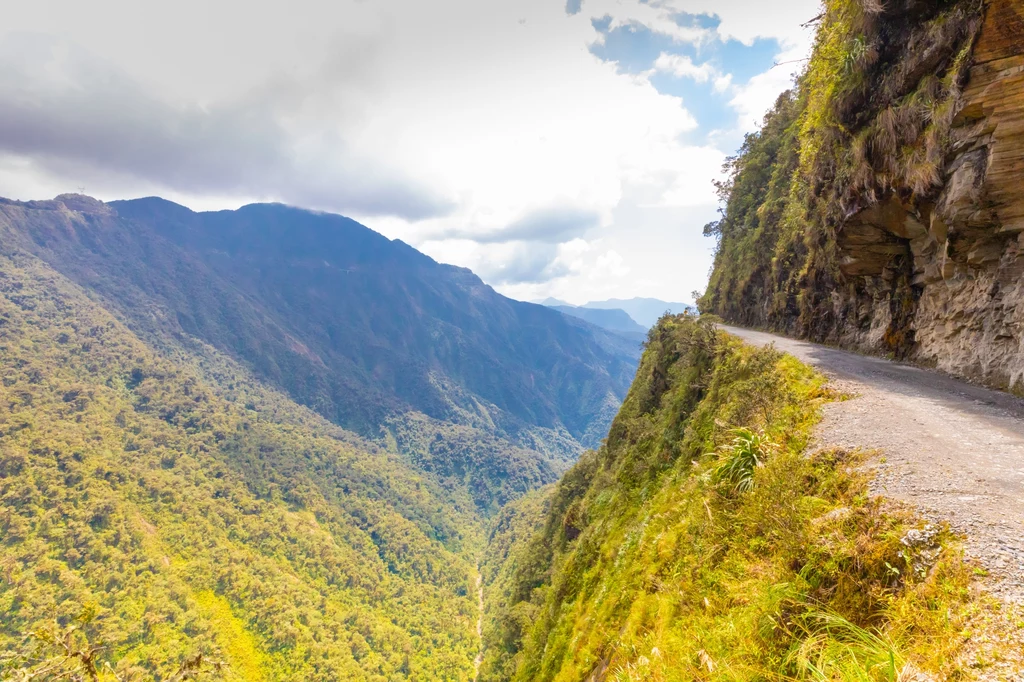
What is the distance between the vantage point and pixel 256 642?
261 feet

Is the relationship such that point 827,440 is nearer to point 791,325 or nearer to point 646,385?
point 646,385

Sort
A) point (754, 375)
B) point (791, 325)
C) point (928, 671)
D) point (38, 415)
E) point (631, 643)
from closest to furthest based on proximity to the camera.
Result: 1. point (928, 671)
2. point (631, 643)
3. point (754, 375)
4. point (791, 325)
5. point (38, 415)

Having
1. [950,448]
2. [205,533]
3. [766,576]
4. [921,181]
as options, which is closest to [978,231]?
[921,181]

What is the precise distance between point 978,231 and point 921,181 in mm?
1655

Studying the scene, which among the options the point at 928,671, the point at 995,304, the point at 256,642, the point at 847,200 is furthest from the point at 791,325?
the point at 256,642

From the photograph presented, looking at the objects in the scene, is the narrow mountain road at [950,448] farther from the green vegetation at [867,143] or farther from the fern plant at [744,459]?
the green vegetation at [867,143]

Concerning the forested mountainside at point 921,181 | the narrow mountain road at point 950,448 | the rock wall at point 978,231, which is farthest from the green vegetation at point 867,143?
the narrow mountain road at point 950,448

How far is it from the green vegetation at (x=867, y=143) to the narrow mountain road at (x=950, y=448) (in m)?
4.77

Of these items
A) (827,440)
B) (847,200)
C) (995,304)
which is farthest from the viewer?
(847,200)

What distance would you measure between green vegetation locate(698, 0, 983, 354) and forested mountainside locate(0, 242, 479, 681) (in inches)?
2228

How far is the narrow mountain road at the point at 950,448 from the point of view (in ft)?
11.2

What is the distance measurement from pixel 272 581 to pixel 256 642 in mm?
14862

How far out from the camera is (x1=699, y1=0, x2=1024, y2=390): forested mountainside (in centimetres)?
814

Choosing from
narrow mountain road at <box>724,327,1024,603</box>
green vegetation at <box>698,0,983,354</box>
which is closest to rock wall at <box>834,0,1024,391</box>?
green vegetation at <box>698,0,983,354</box>
